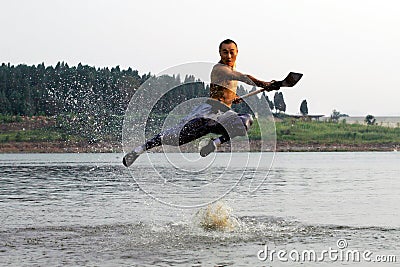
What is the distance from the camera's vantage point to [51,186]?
164 ft

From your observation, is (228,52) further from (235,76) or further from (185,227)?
(185,227)

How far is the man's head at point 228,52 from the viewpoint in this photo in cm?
2192

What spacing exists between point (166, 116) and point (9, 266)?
22.0 feet

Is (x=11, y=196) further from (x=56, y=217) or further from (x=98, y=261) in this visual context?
(x=98, y=261)

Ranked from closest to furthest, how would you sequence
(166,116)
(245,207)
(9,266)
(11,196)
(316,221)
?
1. (9,266)
2. (166,116)
3. (316,221)
4. (245,207)
5. (11,196)

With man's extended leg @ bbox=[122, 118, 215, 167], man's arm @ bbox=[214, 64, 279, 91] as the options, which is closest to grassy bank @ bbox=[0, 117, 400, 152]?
man's extended leg @ bbox=[122, 118, 215, 167]

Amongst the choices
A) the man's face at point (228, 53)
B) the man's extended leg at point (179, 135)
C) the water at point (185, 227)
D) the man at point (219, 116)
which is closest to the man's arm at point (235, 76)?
the man at point (219, 116)

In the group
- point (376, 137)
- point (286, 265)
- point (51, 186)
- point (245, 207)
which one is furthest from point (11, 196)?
point (376, 137)

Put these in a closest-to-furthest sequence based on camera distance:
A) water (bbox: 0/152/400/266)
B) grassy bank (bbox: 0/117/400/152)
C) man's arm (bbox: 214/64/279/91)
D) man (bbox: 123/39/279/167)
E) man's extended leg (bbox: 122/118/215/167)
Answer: man's arm (bbox: 214/64/279/91) < water (bbox: 0/152/400/266) < man (bbox: 123/39/279/167) < man's extended leg (bbox: 122/118/215/167) < grassy bank (bbox: 0/117/400/152)

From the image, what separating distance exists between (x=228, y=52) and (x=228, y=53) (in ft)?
0.11

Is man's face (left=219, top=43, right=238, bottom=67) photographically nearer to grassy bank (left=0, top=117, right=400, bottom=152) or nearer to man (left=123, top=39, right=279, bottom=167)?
man (left=123, top=39, right=279, bottom=167)

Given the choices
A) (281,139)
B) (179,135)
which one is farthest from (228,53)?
(281,139)

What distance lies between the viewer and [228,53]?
71.9 ft

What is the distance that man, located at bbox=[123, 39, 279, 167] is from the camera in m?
21.9
